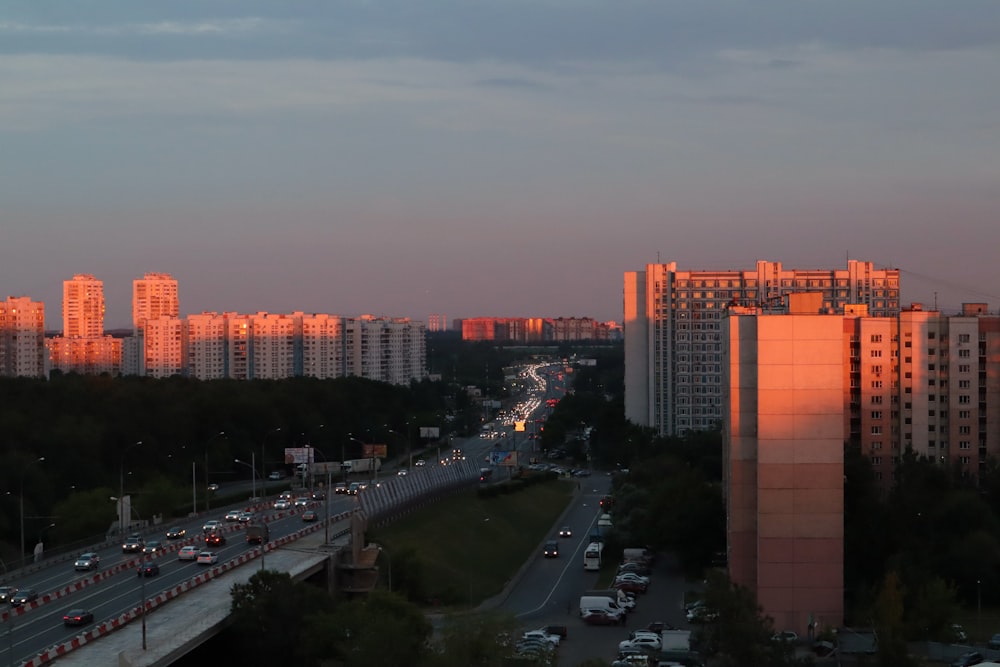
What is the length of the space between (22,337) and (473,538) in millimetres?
66746

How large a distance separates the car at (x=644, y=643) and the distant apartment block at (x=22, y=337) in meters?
82.0

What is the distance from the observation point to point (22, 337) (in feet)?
330

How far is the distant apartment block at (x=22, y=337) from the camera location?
9981 cm

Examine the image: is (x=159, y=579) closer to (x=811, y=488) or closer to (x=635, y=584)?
(x=635, y=584)

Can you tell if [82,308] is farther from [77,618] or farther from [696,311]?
[77,618]

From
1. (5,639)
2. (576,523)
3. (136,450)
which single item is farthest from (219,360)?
(5,639)

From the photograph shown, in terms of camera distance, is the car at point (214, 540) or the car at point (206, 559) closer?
the car at point (206, 559)

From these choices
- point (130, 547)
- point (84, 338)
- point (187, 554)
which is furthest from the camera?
point (84, 338)

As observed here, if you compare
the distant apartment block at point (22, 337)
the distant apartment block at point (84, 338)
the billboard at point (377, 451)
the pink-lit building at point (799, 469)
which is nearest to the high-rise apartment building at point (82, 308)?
the distant apartment block at point (84, 338)

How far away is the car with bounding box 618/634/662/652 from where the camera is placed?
85.4 ft

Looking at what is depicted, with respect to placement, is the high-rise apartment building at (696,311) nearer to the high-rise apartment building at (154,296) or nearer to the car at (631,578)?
the car at (631,578)

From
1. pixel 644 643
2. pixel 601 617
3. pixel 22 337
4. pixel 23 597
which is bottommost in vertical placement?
pixel 601 617

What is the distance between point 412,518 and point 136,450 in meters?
14.1

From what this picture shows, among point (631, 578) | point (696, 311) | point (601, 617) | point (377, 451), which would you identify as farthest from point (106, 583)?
point (696, 311)
